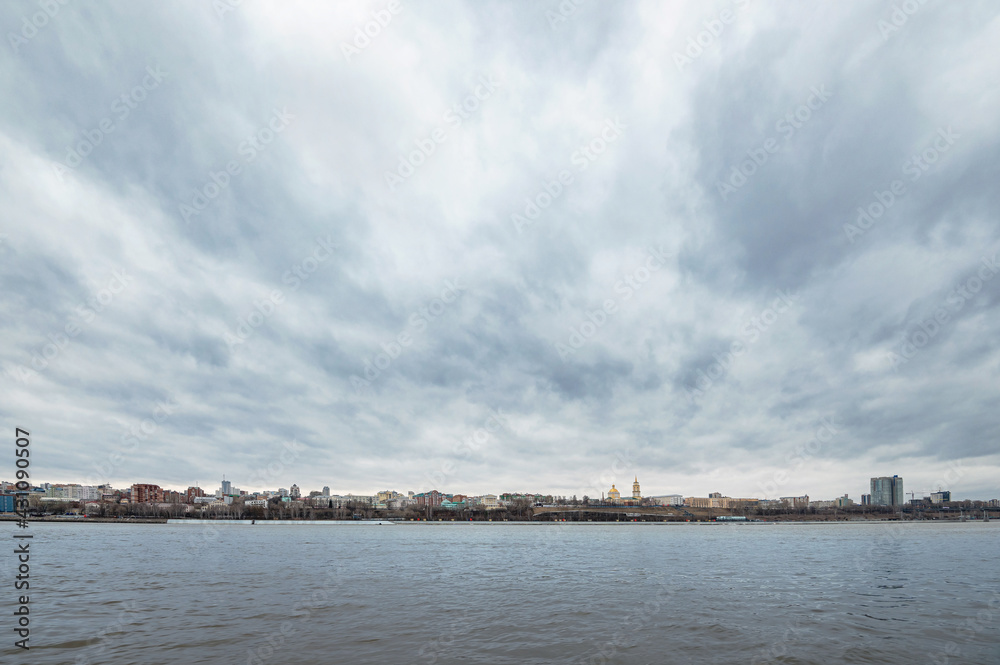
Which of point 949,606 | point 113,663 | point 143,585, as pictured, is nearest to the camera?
point 113,663

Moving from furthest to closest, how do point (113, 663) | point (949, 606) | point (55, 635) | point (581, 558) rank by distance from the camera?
1. point (581, 558)
2. point (949, 606)
3. point (55, 635)
4. point (113, 663)

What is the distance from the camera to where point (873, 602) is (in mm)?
33031

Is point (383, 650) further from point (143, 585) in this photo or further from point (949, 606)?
point (949, 606)

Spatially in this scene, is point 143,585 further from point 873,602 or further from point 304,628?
point 873,602

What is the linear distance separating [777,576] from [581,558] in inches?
952

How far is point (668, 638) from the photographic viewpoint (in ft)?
76.8

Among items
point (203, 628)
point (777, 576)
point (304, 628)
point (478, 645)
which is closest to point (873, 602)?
point (777, 576)

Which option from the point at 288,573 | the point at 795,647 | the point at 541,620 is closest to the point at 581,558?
the point at 288,573

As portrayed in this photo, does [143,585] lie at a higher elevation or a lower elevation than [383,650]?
lower

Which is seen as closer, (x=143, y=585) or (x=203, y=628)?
(x=203, y=628)

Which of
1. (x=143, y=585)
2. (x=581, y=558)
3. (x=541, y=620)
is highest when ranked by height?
(x=541, y=620)

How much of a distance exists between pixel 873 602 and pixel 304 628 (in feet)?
115

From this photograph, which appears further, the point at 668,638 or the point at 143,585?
the point at 143,585

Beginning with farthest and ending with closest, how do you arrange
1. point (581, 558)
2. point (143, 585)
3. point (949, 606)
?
point (581, 558)
point (143, 585)
point (949, 606)
